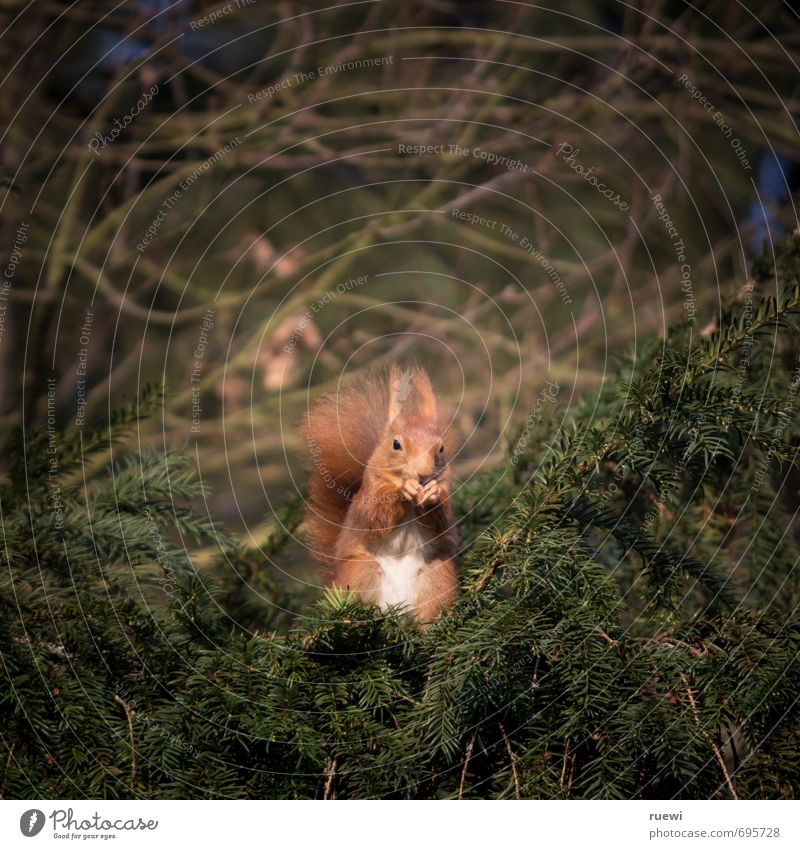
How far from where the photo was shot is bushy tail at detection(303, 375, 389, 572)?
0.85m

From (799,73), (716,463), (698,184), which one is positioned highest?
(799,73)

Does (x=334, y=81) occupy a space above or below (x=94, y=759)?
above

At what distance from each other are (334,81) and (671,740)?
1.45 metres

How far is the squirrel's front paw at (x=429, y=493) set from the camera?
75cm

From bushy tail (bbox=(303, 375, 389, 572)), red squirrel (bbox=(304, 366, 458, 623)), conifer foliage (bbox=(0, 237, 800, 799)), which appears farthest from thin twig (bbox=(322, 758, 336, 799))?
bushy tail (bbox=(303, 375, 389, 572))

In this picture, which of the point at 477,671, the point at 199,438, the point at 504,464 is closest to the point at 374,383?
the point at 504,464

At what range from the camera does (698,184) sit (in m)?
1.85

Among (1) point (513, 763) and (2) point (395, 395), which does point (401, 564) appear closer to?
(2) point (395, 395)

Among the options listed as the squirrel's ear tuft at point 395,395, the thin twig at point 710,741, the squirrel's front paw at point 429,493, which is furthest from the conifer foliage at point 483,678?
the squirrel's ear tuft at point 395,395

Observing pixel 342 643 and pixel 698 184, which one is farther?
pixel 698 184

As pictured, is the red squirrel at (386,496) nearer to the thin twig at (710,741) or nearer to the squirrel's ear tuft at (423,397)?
the squirrel's ear tuft at (423,397)

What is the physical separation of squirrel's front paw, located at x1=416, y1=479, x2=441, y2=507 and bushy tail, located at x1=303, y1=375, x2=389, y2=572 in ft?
0.33

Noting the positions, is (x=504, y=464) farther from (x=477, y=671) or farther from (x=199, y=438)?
(x=199, y=438)

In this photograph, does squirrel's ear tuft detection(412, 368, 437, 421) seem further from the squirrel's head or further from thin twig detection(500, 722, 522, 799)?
thin twig detection(500, 722, 522, 799)
